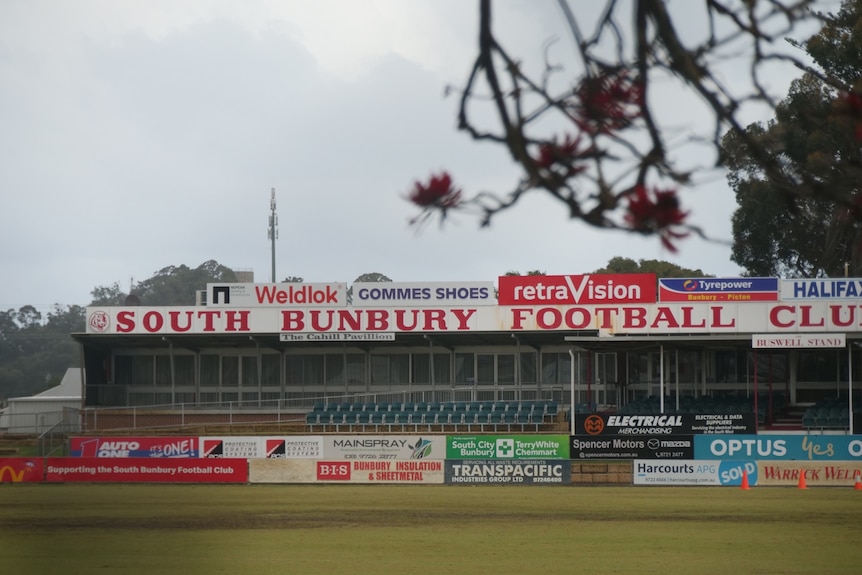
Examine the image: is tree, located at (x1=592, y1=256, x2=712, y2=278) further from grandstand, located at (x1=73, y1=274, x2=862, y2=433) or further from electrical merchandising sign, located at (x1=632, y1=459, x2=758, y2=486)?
electrical merchandising sign, located at (x1=632, y1=459, x2=758, y2=486)

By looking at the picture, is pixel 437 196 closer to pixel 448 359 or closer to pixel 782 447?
pixel 782 447

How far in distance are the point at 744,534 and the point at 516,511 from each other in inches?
257

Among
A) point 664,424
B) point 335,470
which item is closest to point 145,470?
point 335,470

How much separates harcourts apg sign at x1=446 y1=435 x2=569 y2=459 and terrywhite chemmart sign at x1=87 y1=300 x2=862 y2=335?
9.04 meters

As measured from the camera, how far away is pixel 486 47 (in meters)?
4.10

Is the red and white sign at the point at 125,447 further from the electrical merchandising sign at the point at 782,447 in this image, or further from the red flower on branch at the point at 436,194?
the red flower on branch at the point at 436,194

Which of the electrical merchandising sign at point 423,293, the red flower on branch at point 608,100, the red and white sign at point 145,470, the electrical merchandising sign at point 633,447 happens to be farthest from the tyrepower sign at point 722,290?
the red flower on branch at point 608,100

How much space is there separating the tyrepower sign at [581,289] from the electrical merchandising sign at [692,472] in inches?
507

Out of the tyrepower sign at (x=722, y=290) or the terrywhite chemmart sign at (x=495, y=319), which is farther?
the tyrepower sign at (x=722, y=290)

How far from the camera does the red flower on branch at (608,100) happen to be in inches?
153

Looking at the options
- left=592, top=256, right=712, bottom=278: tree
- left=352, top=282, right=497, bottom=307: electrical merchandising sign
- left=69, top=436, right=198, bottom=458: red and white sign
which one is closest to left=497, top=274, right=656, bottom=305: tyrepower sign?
left=352, top=282, right=497, bottom=307: electrical merchandising sign

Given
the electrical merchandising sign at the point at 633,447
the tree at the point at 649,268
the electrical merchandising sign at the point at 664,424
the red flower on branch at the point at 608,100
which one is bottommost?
the electrical merchandising sign at the point at 633,447

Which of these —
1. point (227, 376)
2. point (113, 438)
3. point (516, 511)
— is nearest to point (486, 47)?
point (516, 511)

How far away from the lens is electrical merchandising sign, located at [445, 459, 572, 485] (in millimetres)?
36750
